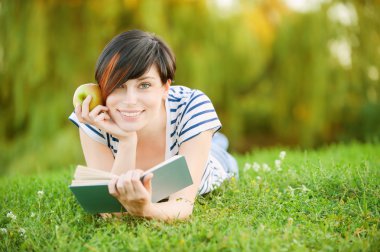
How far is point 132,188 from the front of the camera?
1.63m

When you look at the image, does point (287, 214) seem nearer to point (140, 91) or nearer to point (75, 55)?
point (140, 91)

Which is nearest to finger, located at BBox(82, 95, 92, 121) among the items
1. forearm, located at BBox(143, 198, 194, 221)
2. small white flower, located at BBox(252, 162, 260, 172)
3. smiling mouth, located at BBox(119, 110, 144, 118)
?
smiling mouth, located at BBox(119, 110, 144, 118)

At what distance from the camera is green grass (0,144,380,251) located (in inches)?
63.6

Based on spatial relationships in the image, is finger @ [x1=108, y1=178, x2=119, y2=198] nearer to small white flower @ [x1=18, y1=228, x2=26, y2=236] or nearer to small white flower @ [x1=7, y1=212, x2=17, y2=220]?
small white flower @ [x1=18, y1=228, x2=26, y2=236]

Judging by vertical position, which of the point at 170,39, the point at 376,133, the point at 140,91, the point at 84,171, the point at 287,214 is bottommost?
the point at 376,133

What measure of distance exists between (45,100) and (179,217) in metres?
4.33

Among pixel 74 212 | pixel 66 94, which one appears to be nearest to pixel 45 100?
pixel 66 94

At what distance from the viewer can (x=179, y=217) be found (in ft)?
6.12

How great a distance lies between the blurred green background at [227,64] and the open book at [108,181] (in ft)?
11.8

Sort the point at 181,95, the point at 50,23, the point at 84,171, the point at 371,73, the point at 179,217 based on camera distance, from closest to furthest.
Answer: the point at 84,171 < the point at 179,217 < the point at 181,95 < the point at 50,23 < the point at 371,73

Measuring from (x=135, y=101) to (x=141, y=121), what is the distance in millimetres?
109

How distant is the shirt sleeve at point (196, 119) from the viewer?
2027 mm

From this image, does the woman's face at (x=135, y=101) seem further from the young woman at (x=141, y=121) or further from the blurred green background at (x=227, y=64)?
the blurred green background at (x=227, y=64)

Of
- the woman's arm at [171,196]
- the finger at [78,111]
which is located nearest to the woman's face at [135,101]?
the finger at [78,111]
